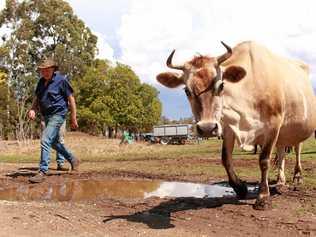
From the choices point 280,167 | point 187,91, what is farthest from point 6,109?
point 187,91

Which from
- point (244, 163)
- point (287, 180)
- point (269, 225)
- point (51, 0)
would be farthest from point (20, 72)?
point (269, 225)

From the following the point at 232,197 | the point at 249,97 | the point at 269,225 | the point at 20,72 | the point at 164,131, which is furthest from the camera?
the point at 164,131

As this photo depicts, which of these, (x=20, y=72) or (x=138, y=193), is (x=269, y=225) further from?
(x=20, y=72)

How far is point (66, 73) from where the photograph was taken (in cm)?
5950

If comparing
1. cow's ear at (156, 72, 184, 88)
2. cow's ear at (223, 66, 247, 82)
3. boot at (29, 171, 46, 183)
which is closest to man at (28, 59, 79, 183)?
boot at (29, 171, 46, 183)

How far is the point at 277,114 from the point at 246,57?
1.10 meters

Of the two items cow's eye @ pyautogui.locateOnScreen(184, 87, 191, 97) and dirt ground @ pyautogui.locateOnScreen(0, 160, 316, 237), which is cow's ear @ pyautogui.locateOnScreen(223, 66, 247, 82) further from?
dirt ground @ pyautogui.locateOnScreen(0, 160, 316, 237)

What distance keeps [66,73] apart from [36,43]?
5.05 m

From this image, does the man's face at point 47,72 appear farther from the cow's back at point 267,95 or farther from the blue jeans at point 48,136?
the cow's back at point 267,95

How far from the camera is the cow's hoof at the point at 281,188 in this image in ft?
32.5

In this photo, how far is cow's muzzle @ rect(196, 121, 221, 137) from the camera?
Result: 7.41 m

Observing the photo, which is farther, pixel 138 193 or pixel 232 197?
pixel 138 193

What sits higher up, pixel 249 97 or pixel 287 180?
pixel 249 97

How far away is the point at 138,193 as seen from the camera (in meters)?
10.5
